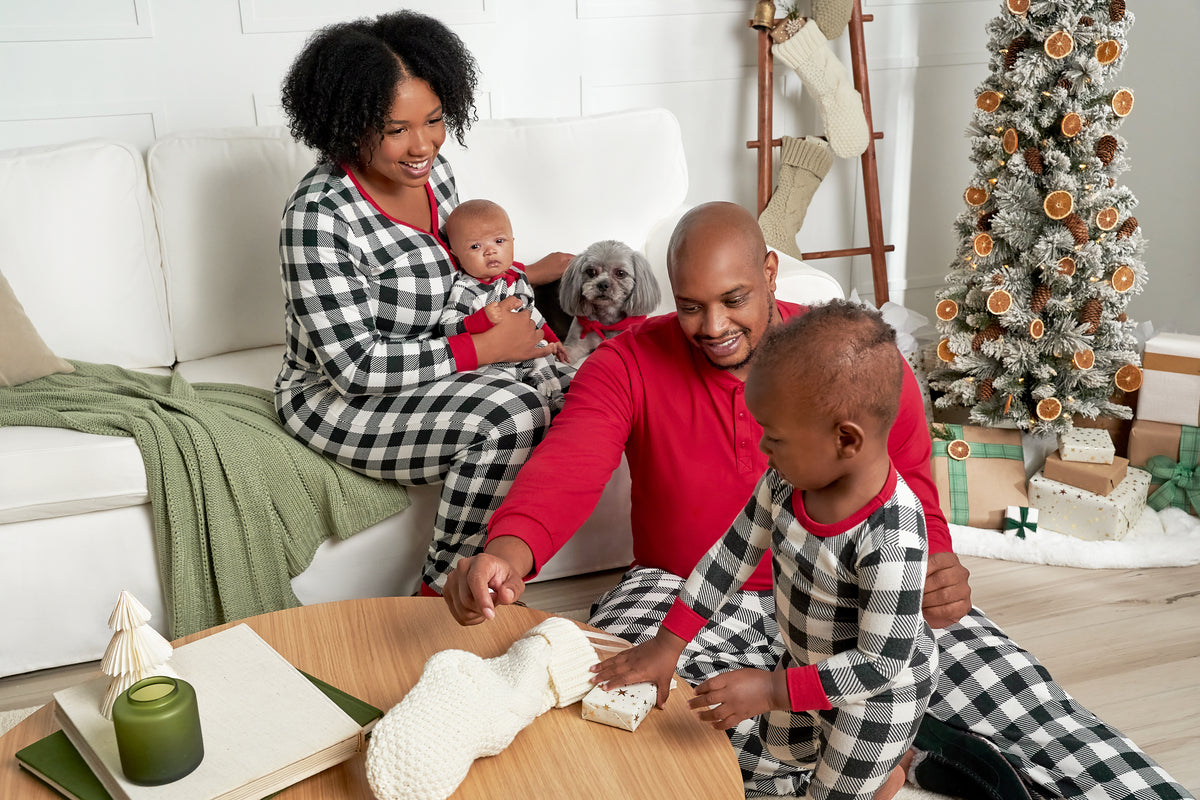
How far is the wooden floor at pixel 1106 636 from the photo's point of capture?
1.73 m

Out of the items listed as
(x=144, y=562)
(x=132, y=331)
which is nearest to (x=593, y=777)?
(x=144, y=562)

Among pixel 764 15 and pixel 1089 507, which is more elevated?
pixel 764 15

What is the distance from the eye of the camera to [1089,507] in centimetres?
232

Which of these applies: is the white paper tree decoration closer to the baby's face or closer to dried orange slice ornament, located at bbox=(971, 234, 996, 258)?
the baby's face

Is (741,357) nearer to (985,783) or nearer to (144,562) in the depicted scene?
(985,783)

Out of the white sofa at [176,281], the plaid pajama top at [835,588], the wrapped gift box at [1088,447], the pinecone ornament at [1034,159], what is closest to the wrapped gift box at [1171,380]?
the wrapped gift box at [1088,447]

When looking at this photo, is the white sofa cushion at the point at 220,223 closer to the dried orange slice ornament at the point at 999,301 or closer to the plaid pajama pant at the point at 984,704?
the plaid pajama pant at the point at 984,704

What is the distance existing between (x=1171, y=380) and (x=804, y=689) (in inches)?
73.0

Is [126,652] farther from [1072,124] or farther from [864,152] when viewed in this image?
[864,152]

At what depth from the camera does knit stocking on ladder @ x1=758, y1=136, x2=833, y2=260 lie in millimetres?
3137

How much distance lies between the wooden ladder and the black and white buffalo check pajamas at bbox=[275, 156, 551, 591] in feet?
5.20

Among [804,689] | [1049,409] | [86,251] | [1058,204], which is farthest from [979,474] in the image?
[86,251]

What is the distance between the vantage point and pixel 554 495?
1369mm

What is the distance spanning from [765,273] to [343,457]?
89 cm
